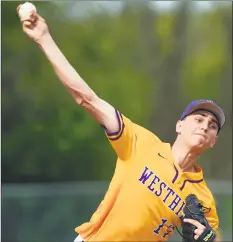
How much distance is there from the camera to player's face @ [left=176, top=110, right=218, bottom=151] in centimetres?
244

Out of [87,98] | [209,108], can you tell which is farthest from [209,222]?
[87,98]

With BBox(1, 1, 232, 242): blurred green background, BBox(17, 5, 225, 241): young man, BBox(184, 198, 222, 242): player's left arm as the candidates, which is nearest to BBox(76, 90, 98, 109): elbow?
BBox(17, 5, 225, 241): young man

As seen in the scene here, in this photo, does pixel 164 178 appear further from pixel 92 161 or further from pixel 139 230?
pixel 92 161

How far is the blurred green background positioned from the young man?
4.17 meters

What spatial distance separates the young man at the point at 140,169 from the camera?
2.31 meters

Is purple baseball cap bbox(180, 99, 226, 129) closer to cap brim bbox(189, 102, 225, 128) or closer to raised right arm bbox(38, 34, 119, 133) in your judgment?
cap brim bbox(189, 102, 225, 128)

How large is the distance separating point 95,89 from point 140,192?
17.0 feet

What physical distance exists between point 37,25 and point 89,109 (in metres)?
0.32

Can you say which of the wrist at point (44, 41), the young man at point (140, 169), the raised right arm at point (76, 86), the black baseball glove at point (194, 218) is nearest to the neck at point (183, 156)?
the young man at point (140, 169)

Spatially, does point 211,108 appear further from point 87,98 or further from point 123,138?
point 87,98

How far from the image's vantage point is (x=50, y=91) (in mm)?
7457

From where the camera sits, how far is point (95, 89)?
294 inches

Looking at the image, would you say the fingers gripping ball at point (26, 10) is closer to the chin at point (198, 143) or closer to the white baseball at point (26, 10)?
the white baseball at point (26, 10)

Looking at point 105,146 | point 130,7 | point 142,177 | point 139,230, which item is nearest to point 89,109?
point 142,177
